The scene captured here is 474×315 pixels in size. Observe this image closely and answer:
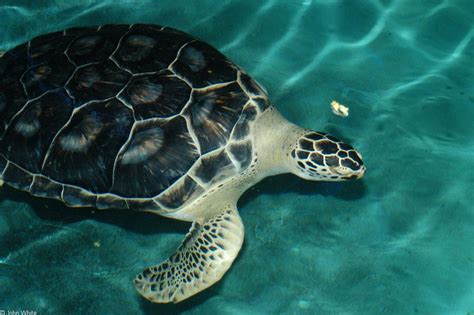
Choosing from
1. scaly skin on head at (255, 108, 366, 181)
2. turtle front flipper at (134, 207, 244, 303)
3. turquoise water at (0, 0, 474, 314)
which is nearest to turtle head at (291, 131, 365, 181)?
scaly skin on head at (255, 108, 366, 181)

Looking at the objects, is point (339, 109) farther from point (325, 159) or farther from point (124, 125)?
point (124, 125)

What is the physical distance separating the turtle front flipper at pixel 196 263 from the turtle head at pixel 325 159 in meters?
0.60

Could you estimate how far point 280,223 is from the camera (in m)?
3.30

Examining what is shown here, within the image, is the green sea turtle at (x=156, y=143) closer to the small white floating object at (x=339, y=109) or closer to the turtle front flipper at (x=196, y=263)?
the turtle front flipper at (x=196, y=263)

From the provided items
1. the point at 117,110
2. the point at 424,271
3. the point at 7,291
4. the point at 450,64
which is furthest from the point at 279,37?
the point at 7,291

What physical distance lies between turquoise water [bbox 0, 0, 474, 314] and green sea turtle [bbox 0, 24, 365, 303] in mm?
300

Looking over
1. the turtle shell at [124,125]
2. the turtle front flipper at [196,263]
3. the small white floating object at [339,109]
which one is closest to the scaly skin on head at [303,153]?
the turtle shell at [124,125]

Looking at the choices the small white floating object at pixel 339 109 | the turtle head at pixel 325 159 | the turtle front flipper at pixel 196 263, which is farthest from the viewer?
the small white floating object at pixel 339 109

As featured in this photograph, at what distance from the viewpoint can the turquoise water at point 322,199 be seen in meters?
3.06

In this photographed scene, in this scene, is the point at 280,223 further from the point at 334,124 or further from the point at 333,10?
the point at 333,10

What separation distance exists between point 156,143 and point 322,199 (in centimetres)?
135

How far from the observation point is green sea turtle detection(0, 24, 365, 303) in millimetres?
2879

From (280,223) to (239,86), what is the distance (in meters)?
1.05

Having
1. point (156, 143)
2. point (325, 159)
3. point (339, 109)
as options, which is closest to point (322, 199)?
point (325, 159)
